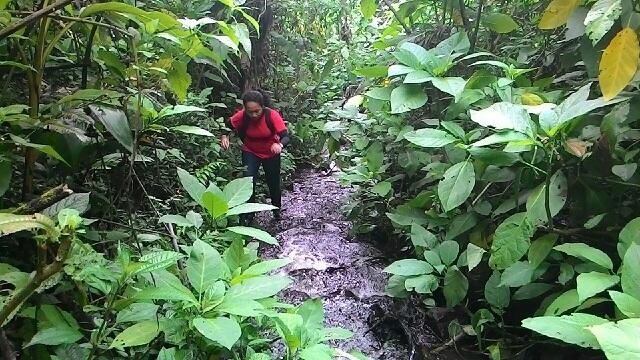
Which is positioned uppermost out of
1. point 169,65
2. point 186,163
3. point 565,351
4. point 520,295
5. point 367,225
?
point 169,65

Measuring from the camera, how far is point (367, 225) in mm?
4492

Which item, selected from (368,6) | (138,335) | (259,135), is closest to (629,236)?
(138,335)

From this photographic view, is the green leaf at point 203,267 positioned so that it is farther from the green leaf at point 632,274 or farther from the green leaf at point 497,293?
the green leaf at point 497,293

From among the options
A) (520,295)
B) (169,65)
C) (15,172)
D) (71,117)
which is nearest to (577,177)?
(520,295)

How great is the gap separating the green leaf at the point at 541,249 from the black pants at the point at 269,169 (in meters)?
3.42

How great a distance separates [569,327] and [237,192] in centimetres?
125

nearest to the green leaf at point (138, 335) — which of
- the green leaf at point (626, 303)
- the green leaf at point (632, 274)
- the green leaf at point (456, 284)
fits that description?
the green leaf at point (626, 303)

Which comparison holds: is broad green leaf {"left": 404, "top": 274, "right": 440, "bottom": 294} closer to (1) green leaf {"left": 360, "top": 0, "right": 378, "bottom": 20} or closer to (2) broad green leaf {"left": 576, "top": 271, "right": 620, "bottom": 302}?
(2) broad green leaf {"left": 576, "top": 271, "right": 620, "bottom": 302}

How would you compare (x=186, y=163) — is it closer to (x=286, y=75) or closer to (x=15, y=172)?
(x=15, y=172)

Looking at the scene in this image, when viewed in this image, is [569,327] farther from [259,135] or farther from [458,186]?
[259,135]

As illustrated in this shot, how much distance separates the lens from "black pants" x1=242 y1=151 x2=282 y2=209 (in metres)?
5.35

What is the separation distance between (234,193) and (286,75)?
6755 mm

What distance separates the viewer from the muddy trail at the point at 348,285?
3100 millimetres

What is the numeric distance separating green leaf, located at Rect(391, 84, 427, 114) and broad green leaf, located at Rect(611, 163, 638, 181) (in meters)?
1.11
